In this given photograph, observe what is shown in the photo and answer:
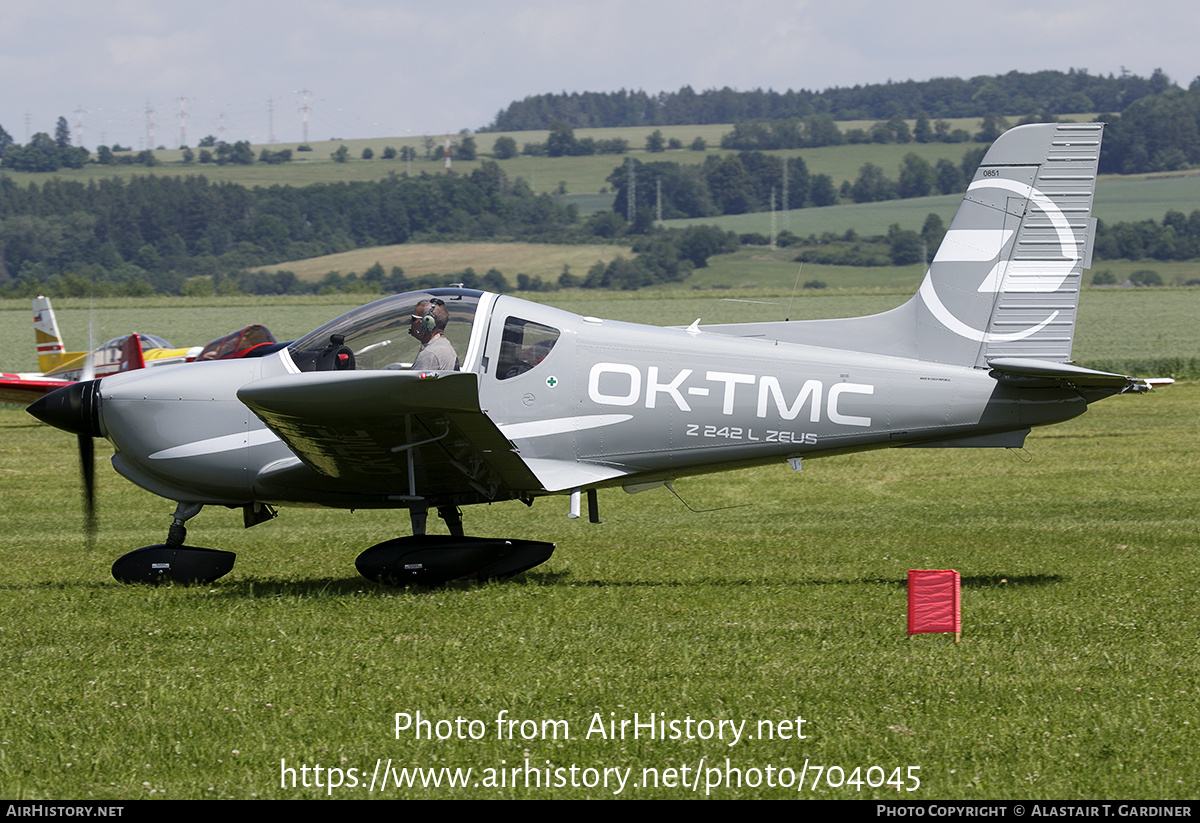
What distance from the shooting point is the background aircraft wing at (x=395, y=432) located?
6.98 m

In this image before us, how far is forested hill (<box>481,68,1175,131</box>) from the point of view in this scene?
154 meters

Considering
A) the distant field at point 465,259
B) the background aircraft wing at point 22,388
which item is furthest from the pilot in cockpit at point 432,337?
the distant field at point 465,259

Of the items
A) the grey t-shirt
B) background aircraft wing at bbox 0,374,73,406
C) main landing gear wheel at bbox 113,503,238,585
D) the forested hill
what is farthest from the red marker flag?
the forested hill

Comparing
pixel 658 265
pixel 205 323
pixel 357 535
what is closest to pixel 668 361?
pixel 357 535

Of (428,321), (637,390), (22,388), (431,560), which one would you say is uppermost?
(428,321)

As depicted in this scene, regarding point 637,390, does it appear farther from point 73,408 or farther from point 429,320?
point 73,408

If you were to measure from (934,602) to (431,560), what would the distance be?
11.7 feet

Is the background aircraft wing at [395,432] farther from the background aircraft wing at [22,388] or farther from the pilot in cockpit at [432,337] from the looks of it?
the background aircraft wing at [22,388]

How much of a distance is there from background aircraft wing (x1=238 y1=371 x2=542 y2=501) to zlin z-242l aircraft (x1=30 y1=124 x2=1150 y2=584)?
0.14 ft

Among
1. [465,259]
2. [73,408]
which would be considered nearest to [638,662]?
[73,408]

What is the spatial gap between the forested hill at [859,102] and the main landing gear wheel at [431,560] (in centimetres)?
14099

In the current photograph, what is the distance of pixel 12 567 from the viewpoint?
33.7 feet

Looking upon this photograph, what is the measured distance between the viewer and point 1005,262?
874 centimetres
